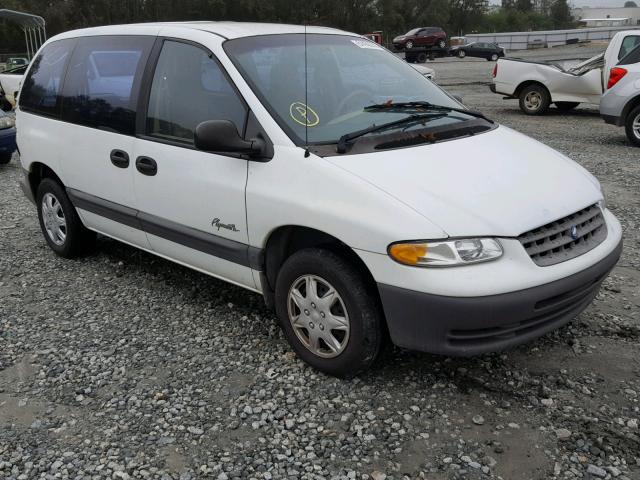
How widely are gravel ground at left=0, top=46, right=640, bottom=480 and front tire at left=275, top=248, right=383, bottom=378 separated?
15 centimetres

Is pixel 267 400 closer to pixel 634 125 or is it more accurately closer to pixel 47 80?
pixel 47 80

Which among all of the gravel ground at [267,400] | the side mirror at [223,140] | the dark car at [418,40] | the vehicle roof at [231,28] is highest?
the dark car at [418,40]

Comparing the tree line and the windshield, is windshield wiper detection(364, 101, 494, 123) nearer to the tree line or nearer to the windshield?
the windshield

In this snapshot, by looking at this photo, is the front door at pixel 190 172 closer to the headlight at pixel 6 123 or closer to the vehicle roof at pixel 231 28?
the vehicle roof at pixel 231 28

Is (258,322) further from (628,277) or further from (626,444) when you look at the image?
(628,277)

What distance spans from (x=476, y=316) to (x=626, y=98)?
27.2ft

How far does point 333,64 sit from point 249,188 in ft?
3.52

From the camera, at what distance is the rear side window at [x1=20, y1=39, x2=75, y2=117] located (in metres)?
4.88

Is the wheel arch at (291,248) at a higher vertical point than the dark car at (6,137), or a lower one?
higher

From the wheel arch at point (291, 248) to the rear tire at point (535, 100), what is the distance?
37.4 ft

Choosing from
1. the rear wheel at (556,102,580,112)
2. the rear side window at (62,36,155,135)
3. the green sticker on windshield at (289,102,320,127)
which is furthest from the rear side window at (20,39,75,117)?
the rear wheel at (556,102,580,112)

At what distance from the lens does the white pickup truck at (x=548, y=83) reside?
12664 mm

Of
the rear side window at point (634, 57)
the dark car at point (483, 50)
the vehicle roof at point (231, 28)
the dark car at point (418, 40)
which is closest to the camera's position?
the vehicle roof at point (231, 28)

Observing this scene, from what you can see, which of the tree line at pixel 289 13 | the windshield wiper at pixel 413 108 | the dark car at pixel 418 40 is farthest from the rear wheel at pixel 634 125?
the tree line at pixel 289 13
